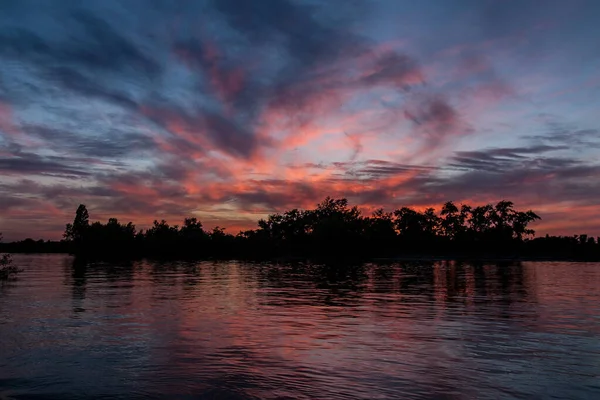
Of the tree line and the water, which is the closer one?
the water

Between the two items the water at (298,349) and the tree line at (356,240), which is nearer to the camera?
the water at (298,349)

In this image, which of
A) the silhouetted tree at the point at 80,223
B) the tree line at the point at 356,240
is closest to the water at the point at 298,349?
the tree line at the point at 356,240

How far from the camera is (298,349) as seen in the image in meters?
18.2

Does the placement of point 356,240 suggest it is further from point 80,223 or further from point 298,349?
point 298,349

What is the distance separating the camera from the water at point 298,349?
43.9ft

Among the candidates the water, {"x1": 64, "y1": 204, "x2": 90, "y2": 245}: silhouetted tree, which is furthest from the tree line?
the water

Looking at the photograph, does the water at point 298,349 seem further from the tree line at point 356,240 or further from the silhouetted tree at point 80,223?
the silhouetted tree at point 80,223

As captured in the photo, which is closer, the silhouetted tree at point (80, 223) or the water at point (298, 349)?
the water at point (298, 349)

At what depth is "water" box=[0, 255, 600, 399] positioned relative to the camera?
13.4m

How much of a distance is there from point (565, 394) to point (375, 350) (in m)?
6.63

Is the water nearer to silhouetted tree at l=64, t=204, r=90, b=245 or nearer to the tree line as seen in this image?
the tree line

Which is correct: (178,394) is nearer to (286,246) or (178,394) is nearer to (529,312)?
(529,312)

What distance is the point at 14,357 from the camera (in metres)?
16.8

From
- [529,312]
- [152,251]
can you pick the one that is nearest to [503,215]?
[152,251]
